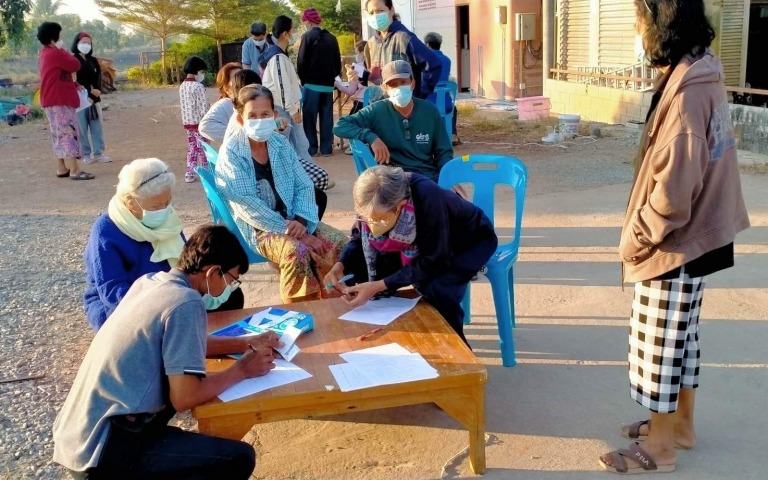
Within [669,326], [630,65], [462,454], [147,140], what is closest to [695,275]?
[669,326]

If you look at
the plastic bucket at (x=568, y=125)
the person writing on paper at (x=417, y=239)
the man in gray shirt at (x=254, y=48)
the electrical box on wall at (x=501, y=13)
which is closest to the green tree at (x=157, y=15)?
Result: the electrical box on wall at (x=501, y=13)

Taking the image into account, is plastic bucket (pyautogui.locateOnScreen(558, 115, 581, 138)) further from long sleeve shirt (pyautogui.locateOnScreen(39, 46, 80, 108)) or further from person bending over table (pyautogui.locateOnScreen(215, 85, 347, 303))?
person bending over table (pyautogui.locateOnScreen(215, 85, 347, 303))

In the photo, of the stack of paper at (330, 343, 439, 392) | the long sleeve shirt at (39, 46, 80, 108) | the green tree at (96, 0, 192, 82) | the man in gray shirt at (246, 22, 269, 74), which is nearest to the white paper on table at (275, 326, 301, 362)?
the stack of paper at (330, 343, 439, 392)

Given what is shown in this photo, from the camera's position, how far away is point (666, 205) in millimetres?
2588

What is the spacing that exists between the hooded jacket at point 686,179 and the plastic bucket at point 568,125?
26.8ft

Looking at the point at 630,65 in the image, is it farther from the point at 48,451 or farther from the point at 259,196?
the point at 48,451

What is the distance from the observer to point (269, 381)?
8.86 ft

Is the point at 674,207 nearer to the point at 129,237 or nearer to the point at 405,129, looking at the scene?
the point at 129,237

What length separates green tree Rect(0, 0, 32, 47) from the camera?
23.2m

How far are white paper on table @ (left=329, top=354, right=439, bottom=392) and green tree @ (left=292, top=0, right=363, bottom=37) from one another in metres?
30.7

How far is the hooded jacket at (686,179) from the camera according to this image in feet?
8.41

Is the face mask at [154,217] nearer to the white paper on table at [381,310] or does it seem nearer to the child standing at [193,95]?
the white paper on table at [381,310]

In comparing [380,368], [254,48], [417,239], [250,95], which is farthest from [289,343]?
[254,48]

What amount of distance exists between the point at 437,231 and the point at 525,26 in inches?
526
